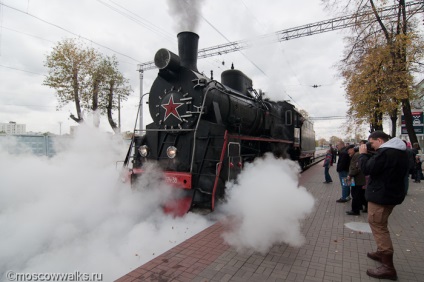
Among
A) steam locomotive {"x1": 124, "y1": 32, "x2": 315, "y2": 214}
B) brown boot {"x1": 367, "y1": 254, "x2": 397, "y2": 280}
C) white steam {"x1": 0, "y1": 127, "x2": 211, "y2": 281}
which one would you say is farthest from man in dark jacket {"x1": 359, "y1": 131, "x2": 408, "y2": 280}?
white steam {"x1": 0, "y1": 127, "x2": 211, "y2": 281}

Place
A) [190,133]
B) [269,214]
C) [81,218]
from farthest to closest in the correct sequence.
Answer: [190,133] → [81,218] → [269,214]

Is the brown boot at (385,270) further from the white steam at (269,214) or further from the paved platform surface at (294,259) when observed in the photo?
the white steam at (269,214)

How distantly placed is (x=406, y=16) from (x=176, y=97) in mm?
14075

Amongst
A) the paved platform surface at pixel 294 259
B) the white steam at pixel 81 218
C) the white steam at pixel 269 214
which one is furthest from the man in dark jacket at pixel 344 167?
the white steam at pixel 81 218

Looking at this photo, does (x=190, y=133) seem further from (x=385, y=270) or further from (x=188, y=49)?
(x=385, y=270)

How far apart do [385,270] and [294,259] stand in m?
1.08

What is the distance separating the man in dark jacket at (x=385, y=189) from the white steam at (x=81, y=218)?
2929 millimetres

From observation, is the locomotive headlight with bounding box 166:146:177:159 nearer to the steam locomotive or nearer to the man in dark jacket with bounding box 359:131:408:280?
the steam locomotive

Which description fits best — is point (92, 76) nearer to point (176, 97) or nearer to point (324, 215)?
point (176, 97)

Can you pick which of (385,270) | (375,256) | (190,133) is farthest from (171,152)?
(385,270)

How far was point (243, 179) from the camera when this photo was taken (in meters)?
5.42

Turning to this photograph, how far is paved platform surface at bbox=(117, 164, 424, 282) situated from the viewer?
3.29m

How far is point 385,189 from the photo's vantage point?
3.29 meters

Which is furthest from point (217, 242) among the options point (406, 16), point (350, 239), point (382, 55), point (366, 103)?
point (406, 16)
